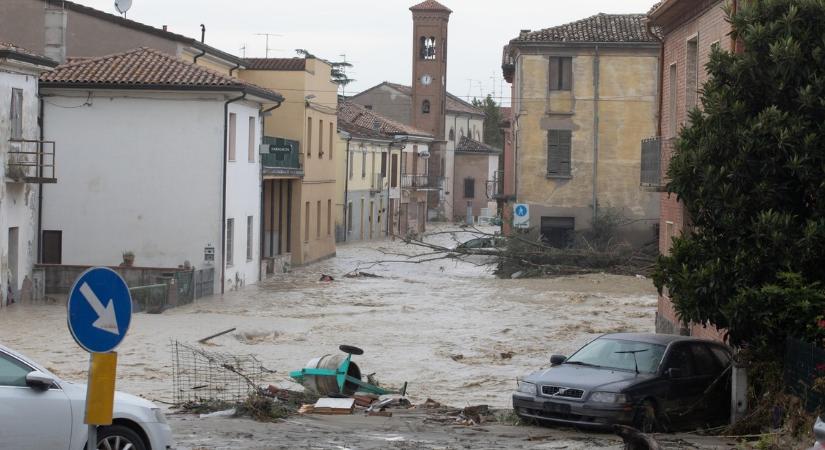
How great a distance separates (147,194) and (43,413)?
28.6 m

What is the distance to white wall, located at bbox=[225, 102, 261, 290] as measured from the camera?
128 feet

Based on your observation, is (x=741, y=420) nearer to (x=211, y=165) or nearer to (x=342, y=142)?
(x=211, y=165)

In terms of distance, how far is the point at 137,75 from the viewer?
37.2 m

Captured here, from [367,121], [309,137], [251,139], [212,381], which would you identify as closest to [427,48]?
[367,121]

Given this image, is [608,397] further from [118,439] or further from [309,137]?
[309,137]

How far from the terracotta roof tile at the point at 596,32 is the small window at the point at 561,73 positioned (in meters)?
0.87

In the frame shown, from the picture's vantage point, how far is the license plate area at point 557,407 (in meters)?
14.8

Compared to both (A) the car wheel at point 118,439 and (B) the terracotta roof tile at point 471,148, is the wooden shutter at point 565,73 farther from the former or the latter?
(B) the terracotta roof tile at point 471,148

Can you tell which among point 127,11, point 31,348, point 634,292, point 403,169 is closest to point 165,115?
point 127,11

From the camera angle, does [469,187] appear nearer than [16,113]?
No

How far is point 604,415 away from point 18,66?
21440 mm

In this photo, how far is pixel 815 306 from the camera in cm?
1433

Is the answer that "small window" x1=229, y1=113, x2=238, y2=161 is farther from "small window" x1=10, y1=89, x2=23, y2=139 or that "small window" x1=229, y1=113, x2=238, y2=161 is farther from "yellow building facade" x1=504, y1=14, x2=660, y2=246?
"yellow building facade" x1=504, y1=14, x2=660, y2=246

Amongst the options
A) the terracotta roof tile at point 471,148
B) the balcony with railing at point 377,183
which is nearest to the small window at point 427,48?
the terracotta roof tile at point 471,148
